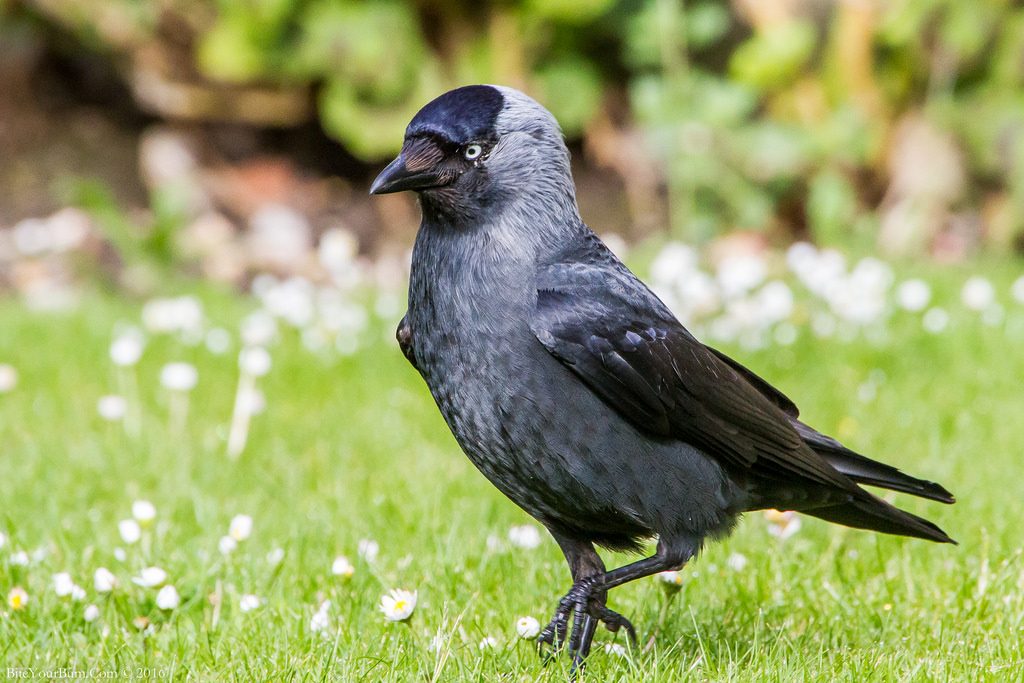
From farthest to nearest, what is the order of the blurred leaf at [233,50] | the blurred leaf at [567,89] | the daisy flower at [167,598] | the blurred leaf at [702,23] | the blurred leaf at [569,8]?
the blurred leaf at [567,89], the blurred leaf at [233,50], the blurred leaf at [569,8], the blurred leaf at [702,23], the daisy flower at [167,598]

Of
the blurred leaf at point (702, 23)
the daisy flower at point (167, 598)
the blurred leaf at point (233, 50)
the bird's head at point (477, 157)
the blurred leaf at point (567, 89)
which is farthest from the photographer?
the blurred leaf at point (567, 89)

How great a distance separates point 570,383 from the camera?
2758 millimetres

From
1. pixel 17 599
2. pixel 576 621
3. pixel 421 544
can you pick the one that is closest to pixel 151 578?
pixel 17 599

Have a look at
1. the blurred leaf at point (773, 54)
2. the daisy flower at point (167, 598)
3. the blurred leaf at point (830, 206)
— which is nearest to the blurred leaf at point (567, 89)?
the blurred leaf at point (773, 54)

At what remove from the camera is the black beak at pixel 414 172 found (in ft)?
9.18

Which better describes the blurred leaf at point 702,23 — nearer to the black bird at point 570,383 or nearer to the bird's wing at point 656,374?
the black bird at point 570,383

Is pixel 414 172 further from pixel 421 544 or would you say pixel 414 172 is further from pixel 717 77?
pixel 717 77

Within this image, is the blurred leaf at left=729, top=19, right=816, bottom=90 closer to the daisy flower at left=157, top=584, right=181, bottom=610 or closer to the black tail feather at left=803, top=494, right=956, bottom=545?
the black tail feather at left=803, top=494, right=956, bottom=545

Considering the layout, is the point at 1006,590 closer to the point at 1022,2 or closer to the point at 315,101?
the point at 1022,2

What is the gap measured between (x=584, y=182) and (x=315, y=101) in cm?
193

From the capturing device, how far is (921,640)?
294 centimetres

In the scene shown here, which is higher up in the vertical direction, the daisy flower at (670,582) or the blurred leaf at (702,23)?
the blurred leaf at (702,23)

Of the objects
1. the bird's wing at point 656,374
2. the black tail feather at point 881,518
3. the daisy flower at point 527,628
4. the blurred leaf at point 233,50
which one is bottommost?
the daisy flower at point 527,628

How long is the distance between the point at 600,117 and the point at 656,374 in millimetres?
5796
